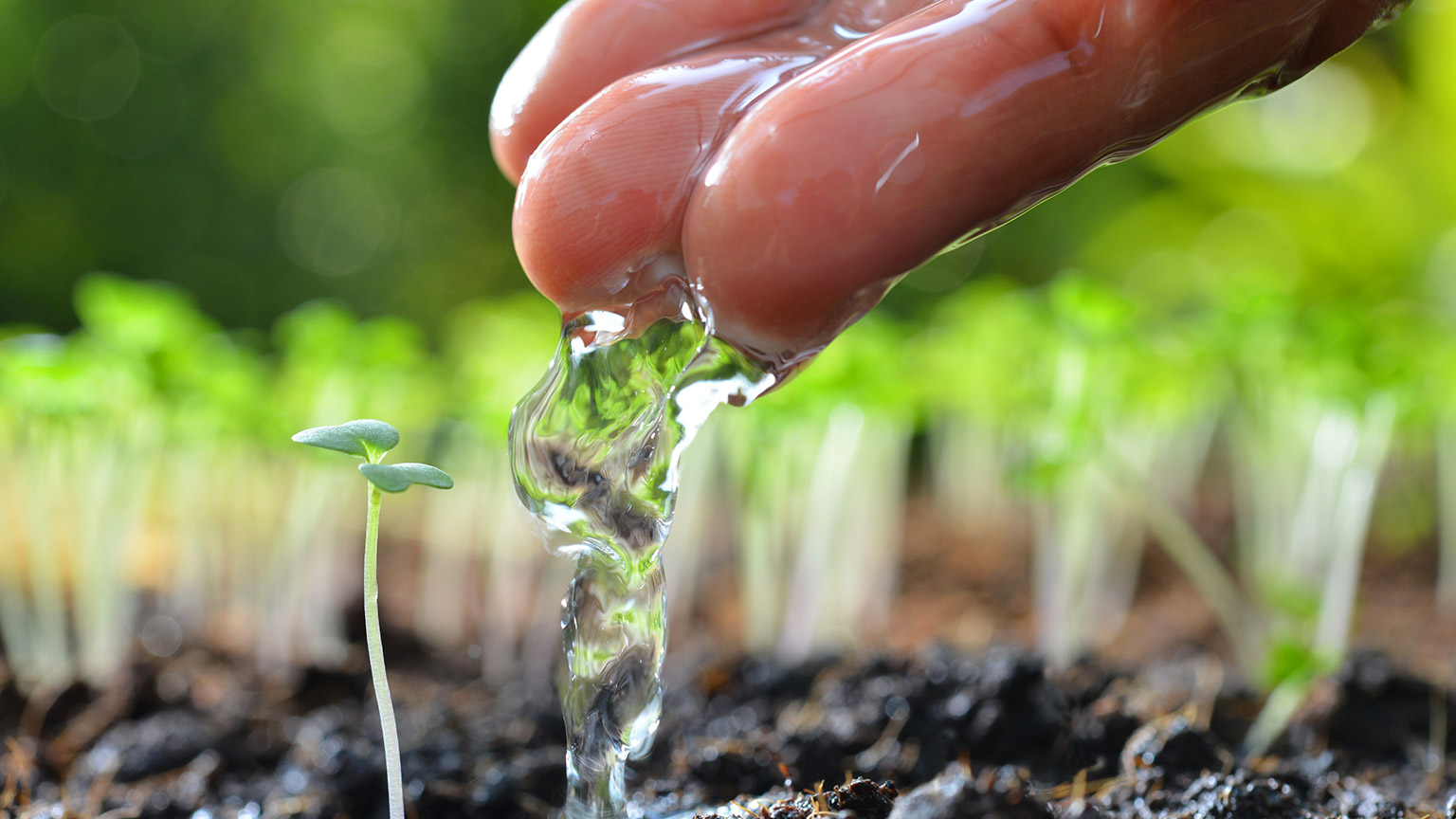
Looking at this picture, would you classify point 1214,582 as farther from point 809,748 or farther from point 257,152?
point 257,152

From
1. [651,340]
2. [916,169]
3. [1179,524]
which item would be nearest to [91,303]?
[651,340]

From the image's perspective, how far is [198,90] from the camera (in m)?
4.09

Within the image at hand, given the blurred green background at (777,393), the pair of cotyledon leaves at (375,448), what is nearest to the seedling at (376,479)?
the pair of cotyledon leaves at (375,448)

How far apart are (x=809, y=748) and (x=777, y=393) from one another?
25.2 inches

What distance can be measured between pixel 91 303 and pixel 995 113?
4.80 ft

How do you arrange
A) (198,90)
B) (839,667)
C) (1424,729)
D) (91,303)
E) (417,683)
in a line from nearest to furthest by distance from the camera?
(1424,729), (839,667), (417,683), (91,303), (198,90)

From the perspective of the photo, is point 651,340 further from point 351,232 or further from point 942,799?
point 351,232

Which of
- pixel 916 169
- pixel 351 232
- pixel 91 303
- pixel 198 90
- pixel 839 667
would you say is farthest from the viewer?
pixel 351 232

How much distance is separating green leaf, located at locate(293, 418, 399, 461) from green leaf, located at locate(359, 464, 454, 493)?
0.02 meters

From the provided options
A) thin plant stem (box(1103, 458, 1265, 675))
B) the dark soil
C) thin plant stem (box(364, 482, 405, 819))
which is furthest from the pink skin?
thin plant stem (box(1103, 458, 1265, 675))

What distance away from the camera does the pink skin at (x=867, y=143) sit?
0.58 meters

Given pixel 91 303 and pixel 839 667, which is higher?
pixel 91 303

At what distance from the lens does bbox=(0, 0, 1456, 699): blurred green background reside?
1.37m

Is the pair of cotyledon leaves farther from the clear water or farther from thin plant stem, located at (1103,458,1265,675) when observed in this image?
thin plant stem, located at (1103,458,1265,675)
